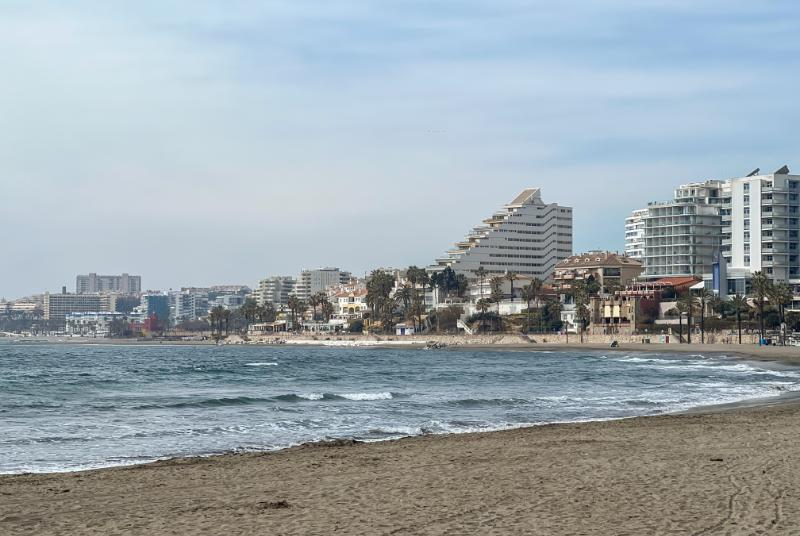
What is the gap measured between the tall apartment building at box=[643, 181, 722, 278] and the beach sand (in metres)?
149

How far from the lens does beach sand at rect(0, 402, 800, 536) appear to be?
37.0 feet

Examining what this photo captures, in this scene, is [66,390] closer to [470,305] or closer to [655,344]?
[655,344]

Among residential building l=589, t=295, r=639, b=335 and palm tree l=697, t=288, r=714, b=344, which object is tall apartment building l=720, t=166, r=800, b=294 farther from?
residential building l=589, t=295, r=639, b=335

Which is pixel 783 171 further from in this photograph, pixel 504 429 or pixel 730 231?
pixel 504 429

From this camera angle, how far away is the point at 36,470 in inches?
731

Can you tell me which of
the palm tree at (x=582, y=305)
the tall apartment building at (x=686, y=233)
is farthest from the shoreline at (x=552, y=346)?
the tall apartment building at (x=686, y=233)

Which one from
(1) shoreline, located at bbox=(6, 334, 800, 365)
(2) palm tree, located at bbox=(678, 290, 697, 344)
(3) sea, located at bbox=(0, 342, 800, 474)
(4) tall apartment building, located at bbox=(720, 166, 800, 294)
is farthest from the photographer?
(4) tall apartment building, located at bbox=(720, 166, 800, 294)

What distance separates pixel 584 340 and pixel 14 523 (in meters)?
134

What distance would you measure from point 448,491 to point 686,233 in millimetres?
157077

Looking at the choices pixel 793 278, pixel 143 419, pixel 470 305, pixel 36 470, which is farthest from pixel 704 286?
pixel 36 470

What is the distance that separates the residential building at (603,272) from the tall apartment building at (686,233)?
26.3 feet

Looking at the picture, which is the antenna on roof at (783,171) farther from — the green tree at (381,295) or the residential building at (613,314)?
the green tree at (381,295)

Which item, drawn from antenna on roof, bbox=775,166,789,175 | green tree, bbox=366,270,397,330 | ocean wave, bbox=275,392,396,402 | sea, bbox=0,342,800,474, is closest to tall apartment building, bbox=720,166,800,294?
Result: antenna on roof, bbox=775,166,789,175

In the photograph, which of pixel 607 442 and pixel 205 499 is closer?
pixel 205 499
